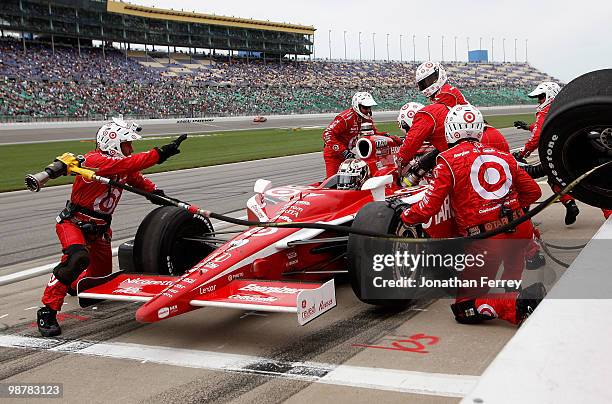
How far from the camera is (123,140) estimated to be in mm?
5844

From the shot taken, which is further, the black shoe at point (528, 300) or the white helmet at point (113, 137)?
the white helmet at point (113, 137)

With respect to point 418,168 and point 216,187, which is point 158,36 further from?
point 418,168

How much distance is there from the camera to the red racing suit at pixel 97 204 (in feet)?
18.3

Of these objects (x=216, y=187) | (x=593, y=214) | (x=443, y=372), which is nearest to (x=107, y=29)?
(x=216, y=187)

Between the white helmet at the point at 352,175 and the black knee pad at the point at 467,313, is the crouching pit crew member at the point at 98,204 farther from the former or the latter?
the black knee pad at the point at 467,313

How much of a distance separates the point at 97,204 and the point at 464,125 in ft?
10.7

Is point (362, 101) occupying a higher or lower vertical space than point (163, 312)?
higher

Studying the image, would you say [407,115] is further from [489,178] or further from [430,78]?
[489,178]

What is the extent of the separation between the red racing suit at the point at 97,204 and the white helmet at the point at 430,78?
372 cm

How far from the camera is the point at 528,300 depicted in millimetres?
4617

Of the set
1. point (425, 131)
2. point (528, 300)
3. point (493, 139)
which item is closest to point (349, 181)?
point (425, 131)

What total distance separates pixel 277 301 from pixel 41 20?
211ft

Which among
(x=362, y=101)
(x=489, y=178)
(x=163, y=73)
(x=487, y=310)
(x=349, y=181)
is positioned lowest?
(x=487, y=310)

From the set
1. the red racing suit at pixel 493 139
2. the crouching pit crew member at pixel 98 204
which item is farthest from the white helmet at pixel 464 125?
the crouching pit crew member at pixel 98 204
